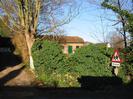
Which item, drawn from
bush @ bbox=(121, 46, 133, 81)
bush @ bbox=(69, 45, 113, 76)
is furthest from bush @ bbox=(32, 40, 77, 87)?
bush @ bbox=(121, 46, 133, 81)

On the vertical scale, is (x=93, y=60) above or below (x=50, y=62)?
above

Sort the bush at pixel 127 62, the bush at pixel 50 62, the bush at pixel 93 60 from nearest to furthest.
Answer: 1. the bush at pixel 127 62
2. the bush at pixel 93 60
3. the bush at pixel 50 62

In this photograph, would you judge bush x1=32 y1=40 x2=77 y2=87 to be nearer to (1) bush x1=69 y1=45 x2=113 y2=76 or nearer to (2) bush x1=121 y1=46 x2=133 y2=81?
(1) bush x1=69 y1=45 x2=113 y2=76

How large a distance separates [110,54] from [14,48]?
72.3 feet

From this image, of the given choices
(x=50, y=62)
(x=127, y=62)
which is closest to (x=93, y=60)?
(x=127, y=62)

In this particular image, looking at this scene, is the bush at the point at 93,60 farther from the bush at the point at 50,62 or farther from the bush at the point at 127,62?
the bush at the point at 127,62

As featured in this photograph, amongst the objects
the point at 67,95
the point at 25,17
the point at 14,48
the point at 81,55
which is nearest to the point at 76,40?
the point at 14,48

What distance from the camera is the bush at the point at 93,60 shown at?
944 inches

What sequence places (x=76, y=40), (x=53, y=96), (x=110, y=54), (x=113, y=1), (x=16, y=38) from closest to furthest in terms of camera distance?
(x=53, y=96) → (x=110, y=54) → (x=113, y=1) → (x=16, y=38) → (x=76, y=40)

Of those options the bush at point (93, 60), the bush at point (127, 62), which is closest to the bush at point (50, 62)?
the bush at point (93, 60)

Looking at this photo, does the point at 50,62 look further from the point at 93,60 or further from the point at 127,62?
the point at 127,62

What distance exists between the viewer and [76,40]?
76.1 meters

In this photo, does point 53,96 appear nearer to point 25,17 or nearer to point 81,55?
point 81,55

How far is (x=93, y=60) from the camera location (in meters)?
24.4
